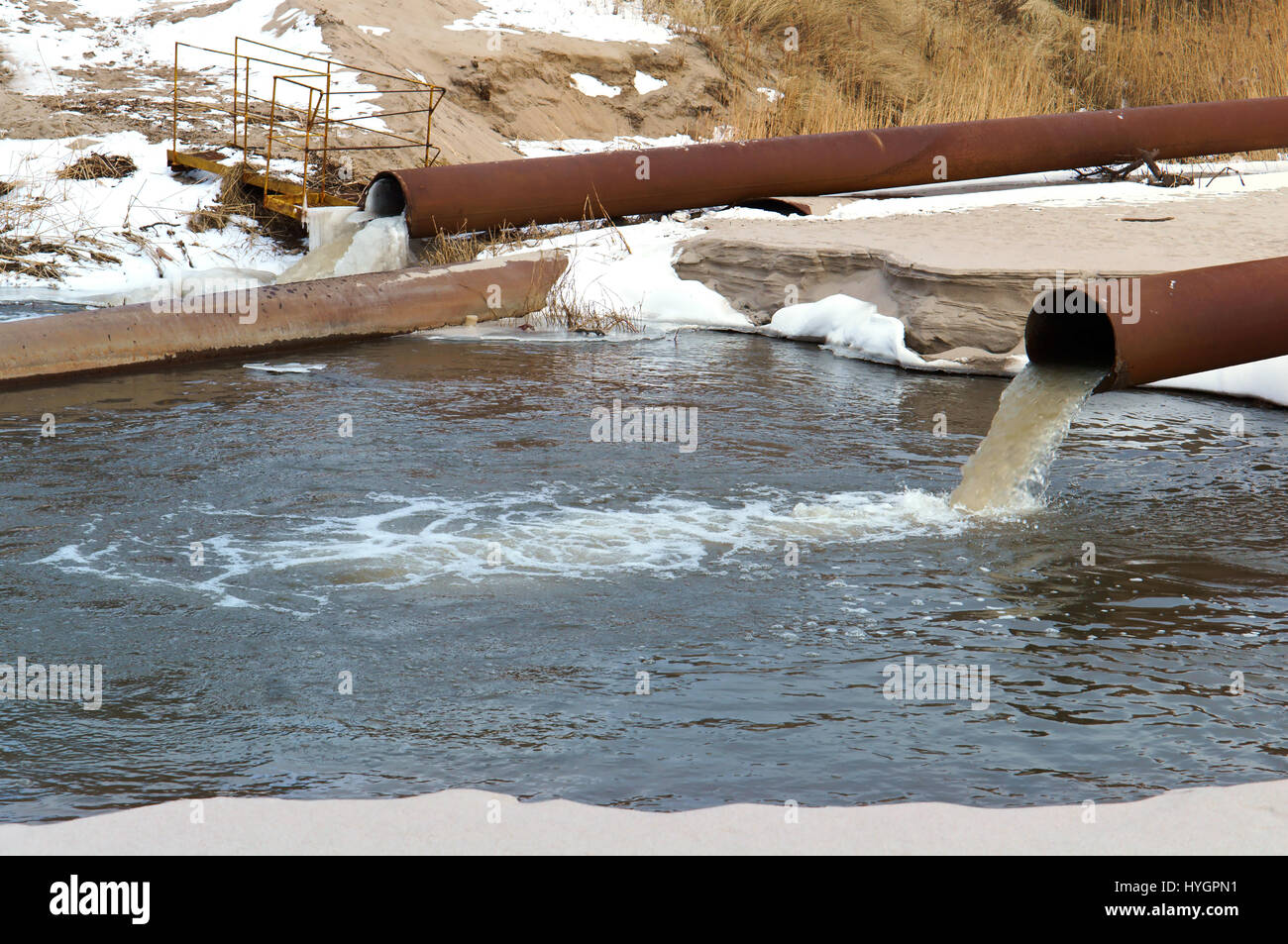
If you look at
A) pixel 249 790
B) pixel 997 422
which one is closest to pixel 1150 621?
pixel 997 422

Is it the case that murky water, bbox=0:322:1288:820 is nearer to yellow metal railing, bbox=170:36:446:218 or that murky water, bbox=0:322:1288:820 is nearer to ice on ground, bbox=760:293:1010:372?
ice on ground, bbox=760:293:1010:372

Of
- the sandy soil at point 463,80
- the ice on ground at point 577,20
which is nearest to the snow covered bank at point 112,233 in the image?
the sandy soil at point 463,80

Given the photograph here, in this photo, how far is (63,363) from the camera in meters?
7.36

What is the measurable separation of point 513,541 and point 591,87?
439 inches

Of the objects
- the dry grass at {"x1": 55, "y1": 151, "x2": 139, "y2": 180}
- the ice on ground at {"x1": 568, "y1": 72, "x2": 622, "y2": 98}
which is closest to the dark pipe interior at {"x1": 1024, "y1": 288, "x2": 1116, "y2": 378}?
the dry grass at {"x1": 55, "y1": 151, "x2": 139, "y2": 180}

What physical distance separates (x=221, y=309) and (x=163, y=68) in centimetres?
626

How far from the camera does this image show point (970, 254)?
27.6 feet

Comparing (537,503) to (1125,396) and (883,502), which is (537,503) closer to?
(883,502)

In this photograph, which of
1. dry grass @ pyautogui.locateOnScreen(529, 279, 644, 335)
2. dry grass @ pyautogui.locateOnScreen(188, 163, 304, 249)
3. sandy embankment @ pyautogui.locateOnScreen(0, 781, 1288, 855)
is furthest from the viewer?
dry grass @ pyautogui.locateOnScreen(188, 163, 304, 249)

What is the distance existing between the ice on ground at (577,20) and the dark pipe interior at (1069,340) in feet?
36.3
